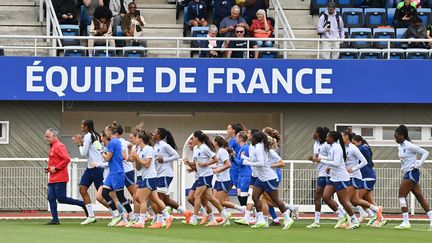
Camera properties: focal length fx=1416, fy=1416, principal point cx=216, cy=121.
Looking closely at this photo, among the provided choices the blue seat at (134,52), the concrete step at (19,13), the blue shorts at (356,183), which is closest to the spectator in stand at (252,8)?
the blue seat at (134,52)

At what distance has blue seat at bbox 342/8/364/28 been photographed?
37469mm

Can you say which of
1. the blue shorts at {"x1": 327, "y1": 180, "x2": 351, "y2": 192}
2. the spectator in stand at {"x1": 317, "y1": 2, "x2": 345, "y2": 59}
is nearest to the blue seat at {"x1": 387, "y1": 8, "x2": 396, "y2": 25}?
the spectator in stand at {"x1": 317, "y1": 2, "x2": 345, "y2": 59}

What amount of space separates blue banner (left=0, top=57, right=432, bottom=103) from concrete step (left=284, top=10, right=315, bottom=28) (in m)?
4.04

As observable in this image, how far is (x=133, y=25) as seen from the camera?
3550 centimetres

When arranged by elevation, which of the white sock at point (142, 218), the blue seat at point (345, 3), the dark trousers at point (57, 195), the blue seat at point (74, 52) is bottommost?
the white sock at point (142, 218)

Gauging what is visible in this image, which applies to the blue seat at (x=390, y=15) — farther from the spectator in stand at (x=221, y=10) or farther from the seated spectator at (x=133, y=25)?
the seated spectator at (x=133, y=25)

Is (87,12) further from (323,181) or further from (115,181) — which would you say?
(323,181)

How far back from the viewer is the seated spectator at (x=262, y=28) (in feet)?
117

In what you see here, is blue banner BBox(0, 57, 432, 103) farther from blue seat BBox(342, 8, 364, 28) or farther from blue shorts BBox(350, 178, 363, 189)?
blue shorts BBox(350, 178, 363, 189)

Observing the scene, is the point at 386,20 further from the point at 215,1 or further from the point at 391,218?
the point at 391,218

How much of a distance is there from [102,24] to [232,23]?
10.8 ft

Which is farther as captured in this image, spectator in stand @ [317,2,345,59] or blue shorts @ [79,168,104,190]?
spectator in stand @ [317,2,345,59]

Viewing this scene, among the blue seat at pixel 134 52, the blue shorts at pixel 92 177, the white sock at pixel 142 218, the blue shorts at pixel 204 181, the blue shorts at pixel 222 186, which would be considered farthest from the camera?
the blue seat at pixel 134 52

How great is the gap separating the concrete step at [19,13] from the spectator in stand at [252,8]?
17.9 ft
